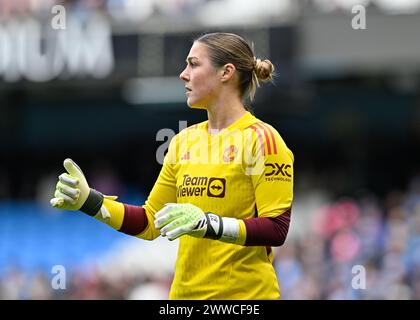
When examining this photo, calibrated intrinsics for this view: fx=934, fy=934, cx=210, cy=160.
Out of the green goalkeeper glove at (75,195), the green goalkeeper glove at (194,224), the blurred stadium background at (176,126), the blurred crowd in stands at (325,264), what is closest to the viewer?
the green goalkeeper glove at (194,224)

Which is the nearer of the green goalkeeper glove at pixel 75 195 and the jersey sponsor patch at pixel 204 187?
the jersey sponsor patch at pixel 204 187

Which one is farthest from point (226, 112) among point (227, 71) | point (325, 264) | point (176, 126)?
point (176, 126)

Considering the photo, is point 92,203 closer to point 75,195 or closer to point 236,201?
point 75,195

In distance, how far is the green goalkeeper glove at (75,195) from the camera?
4645 mm

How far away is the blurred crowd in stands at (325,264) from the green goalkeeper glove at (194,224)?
18.4ft

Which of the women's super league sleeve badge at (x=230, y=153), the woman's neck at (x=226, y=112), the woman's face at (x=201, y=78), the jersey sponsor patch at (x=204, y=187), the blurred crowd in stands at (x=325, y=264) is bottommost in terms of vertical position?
the blurred crowd in stands at (x=325, y=264)

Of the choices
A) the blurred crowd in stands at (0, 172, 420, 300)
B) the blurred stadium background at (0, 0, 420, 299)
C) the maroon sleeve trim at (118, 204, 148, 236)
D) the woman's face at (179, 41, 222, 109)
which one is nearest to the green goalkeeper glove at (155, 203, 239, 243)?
the maroon sleeve trim at (118, 204, 148, 236)

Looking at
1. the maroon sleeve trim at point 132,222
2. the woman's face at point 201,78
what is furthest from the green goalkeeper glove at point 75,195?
the woman's face at point 201,78

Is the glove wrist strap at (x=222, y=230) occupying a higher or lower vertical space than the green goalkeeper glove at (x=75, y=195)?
lower

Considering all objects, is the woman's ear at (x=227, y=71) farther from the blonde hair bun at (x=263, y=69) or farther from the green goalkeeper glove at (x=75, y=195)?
the green goalkeeper glove at (x=75, y=195)

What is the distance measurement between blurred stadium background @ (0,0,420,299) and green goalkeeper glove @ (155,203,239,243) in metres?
5.90

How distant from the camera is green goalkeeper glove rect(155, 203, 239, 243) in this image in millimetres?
4250

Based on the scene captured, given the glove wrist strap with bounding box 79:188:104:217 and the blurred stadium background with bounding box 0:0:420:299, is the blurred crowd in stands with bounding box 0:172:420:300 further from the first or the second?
the glove wrist strap with bounding box 79:188:104:217
